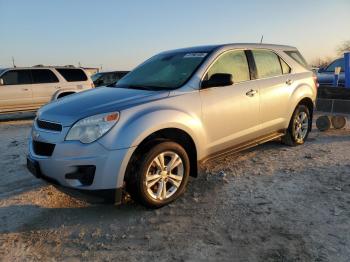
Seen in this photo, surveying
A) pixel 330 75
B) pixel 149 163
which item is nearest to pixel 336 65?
pixel 330 75

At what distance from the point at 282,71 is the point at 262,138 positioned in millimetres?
1249

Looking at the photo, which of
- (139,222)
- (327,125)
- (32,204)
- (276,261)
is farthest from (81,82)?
(276,261)

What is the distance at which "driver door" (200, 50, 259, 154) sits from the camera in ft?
15.0

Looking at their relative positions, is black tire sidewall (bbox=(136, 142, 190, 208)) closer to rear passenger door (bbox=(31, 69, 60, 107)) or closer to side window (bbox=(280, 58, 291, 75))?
side window (bbox=(280, 58, 291, 75))

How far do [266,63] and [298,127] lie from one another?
1500 mm

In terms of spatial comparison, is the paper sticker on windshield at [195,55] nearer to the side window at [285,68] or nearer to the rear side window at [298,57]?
the side window at [285,68]

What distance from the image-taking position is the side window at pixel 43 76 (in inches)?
490

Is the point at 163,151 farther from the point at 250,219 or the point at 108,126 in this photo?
the point at 250,219

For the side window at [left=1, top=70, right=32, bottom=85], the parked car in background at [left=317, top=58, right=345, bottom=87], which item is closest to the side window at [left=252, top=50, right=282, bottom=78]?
the parked car in background at [left=317, top=58, right=345, bottom=87]

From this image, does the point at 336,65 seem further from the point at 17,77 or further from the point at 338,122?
the point at 17,77

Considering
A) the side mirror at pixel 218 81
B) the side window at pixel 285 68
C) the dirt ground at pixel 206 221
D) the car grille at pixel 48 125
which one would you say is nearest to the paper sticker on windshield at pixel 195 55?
the side mirror at pixel 218 81

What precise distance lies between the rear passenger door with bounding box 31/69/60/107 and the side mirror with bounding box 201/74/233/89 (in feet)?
29.8

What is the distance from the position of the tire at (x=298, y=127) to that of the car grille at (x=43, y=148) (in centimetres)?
407

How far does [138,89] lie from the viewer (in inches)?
181
